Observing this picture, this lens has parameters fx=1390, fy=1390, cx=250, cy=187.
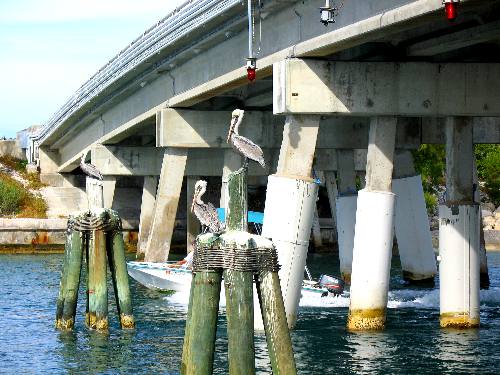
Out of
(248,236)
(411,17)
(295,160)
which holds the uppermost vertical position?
(411,17)

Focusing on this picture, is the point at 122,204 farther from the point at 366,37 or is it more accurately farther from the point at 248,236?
the point at 248,236

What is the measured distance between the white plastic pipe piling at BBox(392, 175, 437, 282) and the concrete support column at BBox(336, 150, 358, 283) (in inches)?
63.7

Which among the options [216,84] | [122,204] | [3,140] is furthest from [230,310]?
[3,140]

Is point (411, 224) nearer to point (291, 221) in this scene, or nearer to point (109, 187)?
point (291, 221)

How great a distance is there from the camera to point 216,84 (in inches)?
1686

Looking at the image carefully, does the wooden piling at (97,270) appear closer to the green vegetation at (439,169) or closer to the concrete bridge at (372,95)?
the concrete bridge at (372,95)

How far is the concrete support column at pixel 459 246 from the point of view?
3219cm

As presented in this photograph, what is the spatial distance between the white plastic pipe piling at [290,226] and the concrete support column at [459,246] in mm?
3435

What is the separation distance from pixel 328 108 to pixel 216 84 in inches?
429

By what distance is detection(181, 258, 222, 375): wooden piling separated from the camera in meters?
17.9

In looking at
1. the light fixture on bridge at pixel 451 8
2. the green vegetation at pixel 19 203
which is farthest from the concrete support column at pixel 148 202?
the light fixture on bridge at pixel 451 8

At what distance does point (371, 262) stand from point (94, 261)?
6405mm

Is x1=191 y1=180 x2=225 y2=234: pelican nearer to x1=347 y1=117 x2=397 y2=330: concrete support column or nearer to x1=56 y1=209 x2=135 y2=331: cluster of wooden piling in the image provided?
x1=56 y1=209 x2=135 y2=331: cluster of wooden piling

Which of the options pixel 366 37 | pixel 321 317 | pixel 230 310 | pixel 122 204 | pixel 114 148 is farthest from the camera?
pixel 122 204
